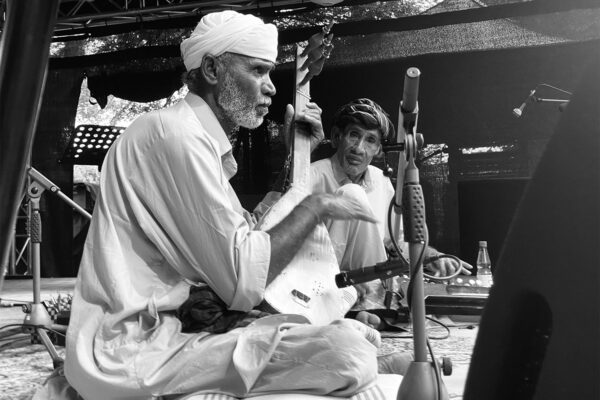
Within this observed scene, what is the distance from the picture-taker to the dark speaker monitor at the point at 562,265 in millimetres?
252

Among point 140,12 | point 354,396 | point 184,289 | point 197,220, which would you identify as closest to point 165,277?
point 184,289

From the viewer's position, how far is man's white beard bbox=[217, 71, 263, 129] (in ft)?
7.86

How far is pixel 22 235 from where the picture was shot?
962cm

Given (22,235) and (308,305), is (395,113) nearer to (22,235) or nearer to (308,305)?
(22,235)

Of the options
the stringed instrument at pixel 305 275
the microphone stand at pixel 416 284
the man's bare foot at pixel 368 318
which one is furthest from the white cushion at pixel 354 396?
the man's bare foot at pixel 368 318

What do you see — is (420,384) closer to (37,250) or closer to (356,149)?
(37,250)

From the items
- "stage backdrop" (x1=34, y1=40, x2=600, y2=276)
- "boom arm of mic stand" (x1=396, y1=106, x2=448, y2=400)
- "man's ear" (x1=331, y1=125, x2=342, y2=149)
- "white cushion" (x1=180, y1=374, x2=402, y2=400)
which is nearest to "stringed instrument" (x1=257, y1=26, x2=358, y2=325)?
"white cushion" (x1=180, y1=374, x2=402, y2=400)

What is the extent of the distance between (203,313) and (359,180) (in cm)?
291

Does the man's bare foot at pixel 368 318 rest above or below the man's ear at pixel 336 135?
below

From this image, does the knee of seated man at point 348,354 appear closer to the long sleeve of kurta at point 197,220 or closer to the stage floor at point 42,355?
the long sleeve of kurta at point 197,220

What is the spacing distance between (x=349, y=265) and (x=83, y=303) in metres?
2.49

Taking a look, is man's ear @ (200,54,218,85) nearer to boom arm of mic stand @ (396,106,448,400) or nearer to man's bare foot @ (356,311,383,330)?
boom arm of mic stand @ (396,106,448,400)

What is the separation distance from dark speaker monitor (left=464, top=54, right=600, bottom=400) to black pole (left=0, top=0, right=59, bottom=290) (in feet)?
0.56

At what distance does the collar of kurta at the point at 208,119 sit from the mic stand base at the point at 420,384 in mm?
1132
